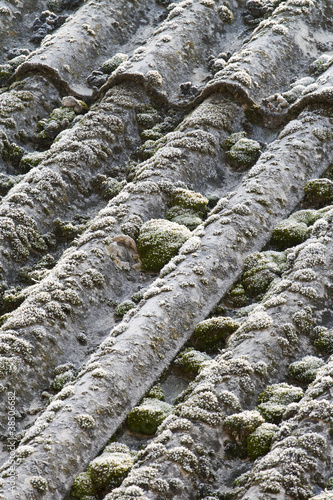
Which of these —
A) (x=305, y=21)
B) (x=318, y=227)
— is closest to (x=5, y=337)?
(x=318, y=227)

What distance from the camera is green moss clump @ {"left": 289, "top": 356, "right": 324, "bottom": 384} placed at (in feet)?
36.4

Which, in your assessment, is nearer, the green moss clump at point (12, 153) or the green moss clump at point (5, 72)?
the green moss clump at point (12, 153)

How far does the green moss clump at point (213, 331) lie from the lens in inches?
509

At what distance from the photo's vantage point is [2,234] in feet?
55.2

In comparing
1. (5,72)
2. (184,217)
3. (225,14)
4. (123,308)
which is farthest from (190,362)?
(225,14)

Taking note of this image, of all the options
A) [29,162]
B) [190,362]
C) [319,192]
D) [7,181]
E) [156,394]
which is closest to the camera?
[156,394]

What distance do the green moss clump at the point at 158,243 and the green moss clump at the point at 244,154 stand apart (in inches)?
156

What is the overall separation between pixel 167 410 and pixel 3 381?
370cm

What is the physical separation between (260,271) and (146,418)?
4.73 meters

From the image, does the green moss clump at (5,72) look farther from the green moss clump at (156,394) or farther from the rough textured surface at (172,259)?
the green moss clump at (156,394)

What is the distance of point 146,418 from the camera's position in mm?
11438

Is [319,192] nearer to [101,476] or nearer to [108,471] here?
Answer: [108,471]

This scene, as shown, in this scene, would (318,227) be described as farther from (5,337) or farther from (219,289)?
(5,337)

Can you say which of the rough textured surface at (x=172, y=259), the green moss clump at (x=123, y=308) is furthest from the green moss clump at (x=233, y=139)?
the green moss clump at (x=123, y=308)
